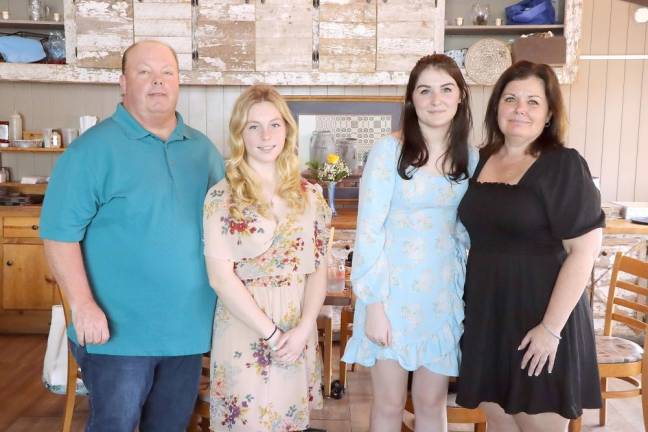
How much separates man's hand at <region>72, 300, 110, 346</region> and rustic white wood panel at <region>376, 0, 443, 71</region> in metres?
3.29

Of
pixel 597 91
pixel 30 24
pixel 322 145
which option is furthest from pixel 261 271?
pixel 597 91

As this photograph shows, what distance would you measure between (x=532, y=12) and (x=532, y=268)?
3.33m

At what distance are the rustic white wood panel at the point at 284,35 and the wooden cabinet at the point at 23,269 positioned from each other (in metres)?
2.06

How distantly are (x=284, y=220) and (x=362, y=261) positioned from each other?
274 mm

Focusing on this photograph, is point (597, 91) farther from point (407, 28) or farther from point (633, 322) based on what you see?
point (633, 322)

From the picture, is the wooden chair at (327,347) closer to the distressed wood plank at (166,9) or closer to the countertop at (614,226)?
the countertop at (614,226)

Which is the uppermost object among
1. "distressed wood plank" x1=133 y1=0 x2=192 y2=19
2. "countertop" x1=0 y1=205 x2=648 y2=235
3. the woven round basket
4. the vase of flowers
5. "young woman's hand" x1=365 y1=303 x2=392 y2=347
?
"distressed wood plank" x1=133 y1=0 x2=192 y2=19

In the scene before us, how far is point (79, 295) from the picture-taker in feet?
5.99

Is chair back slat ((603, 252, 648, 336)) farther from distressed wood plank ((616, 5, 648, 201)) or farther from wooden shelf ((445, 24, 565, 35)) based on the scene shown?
wooden shelf ((445, 24, 565, 35))

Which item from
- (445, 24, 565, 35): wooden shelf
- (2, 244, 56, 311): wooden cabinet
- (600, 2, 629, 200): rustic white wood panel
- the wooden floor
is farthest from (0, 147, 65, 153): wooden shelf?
(600, 2, 629, 200): rustic white wood panel

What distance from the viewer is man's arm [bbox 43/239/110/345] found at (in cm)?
182

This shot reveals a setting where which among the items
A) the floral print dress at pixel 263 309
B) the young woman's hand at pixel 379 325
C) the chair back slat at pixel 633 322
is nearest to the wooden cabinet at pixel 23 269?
the floral print dress at pixel 263 309

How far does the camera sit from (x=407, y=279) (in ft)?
6.16

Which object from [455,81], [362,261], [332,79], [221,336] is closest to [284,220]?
[362,261]
